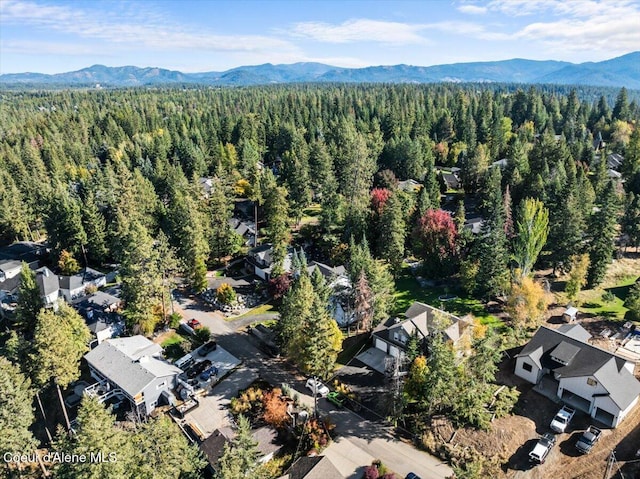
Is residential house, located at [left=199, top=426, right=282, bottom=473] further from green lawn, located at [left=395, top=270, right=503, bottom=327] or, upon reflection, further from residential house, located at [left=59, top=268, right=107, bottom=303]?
residential house, located at [left=59, top=268, right=107, bottom=303]

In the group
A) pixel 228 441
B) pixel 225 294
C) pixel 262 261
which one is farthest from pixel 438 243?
pixel 228 441

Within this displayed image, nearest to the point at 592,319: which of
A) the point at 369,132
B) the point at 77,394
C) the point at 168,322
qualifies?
the point at 168,322

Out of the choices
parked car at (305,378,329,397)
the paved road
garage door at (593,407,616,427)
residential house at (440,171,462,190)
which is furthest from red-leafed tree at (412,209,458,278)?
residential house at (440,171,462,190)

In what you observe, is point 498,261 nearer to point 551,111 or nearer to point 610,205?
point 610,205

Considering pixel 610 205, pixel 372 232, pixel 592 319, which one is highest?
pixel 610 205

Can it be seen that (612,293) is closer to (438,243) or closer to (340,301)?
(438,243)

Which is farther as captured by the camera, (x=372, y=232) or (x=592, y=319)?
(x=372, y=232)
